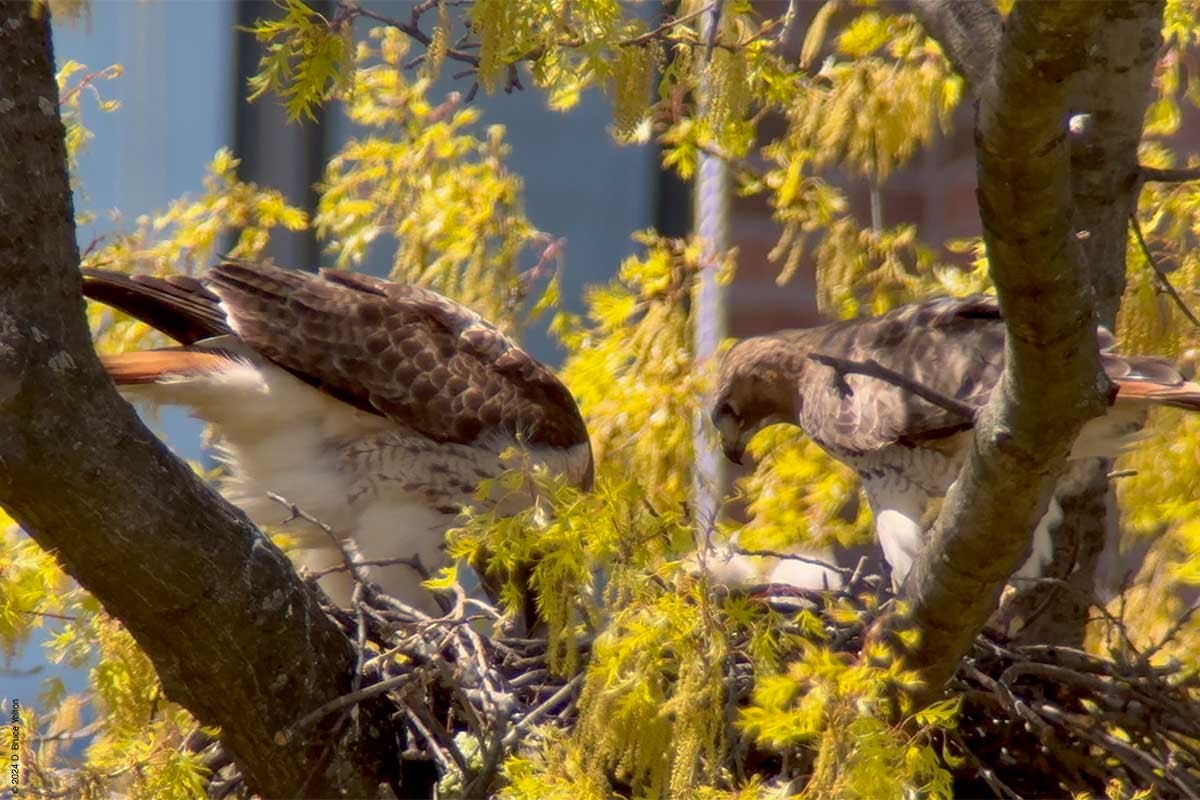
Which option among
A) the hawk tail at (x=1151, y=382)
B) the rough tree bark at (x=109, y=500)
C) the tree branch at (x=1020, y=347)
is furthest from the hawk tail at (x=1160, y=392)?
the rough tree bark at (x=109, y=500)

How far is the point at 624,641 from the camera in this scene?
249cm

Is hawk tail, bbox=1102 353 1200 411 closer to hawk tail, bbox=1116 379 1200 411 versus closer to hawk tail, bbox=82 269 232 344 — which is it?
hawk tail, bbox=1116 379 1200 411

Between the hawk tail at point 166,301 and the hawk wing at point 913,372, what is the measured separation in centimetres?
149

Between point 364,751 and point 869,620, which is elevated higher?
point 869,620

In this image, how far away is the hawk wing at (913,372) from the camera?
399 centimetres

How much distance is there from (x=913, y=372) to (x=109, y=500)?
218cm

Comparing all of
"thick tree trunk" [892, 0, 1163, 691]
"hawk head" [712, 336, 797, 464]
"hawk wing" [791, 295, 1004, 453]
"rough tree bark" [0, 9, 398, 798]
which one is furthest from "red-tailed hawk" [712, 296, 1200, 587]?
"rough tree bark" [0, 9, 398, 798]

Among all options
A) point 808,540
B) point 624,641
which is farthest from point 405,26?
point 808,540

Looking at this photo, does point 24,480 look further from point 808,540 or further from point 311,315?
point 808,540

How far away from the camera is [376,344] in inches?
158

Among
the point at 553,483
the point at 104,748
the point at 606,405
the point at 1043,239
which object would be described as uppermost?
the point at 1043,239

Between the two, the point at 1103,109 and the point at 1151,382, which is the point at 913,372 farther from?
the point at 1103,109

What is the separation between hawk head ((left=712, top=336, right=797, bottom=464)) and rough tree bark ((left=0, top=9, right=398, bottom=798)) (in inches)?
83.5

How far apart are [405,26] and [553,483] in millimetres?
1040
